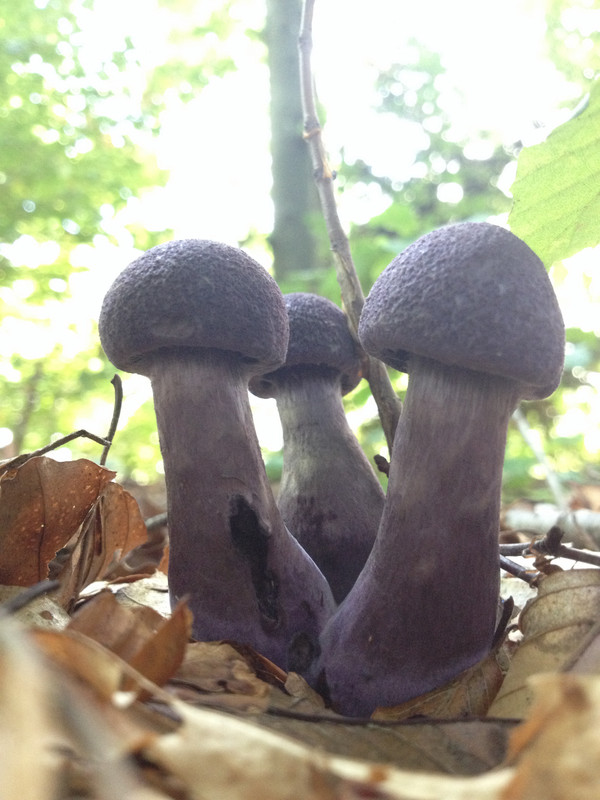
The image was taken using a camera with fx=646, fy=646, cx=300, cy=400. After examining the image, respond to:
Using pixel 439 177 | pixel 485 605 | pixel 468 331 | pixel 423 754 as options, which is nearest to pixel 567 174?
pixel 468 331

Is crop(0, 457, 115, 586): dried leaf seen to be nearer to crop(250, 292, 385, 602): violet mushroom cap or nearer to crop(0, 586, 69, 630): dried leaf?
crop(0, 586, 69, 630): dried leaf

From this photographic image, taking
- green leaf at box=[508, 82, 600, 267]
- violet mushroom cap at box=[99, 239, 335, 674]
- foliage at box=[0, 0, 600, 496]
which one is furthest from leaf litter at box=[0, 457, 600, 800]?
foliage at box=[0, 0, 600, 496]

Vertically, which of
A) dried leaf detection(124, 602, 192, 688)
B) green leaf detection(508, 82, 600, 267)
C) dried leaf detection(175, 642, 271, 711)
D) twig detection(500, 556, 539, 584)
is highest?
green leaf detection(508, 82, 600, 267)

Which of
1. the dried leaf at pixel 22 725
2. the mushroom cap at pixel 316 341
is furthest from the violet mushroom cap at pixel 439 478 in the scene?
the dried leaf at pixel 22 725

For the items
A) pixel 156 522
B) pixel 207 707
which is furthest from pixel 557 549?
pixel 156 522

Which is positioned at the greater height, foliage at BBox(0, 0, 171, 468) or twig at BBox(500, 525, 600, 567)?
foliage at BBox(0, 0, 171, 468)

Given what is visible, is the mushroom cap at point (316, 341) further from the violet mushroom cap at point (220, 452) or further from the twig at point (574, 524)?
the twig at point (574, 524)
